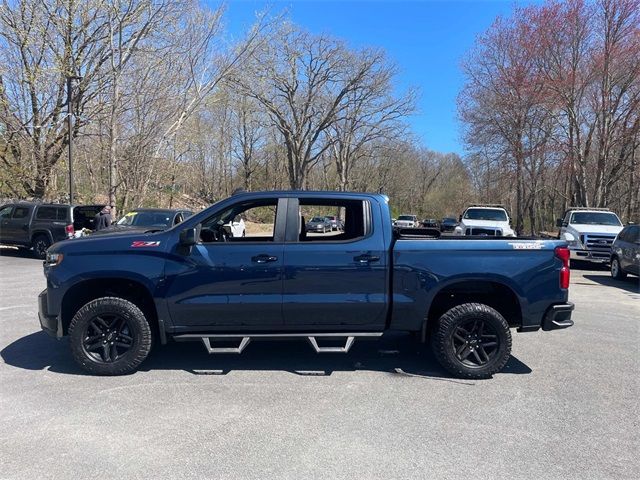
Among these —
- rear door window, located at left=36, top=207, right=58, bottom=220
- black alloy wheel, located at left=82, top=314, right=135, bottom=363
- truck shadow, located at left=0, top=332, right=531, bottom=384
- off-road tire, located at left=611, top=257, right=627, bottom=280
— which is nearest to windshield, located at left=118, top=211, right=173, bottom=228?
rear door window, located at left=36, top=207, right=58, bottom=220

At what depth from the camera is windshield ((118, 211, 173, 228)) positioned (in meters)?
13.7

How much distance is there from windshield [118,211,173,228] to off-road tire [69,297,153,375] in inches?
354

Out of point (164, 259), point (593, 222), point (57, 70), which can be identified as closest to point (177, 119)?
point (57, 70)

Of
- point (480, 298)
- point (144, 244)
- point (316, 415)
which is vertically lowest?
point (316, 415)

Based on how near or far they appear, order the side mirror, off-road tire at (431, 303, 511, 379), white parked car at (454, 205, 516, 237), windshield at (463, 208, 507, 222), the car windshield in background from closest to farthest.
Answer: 1. the side mirror
2. off-road tire at (431, 303, 511, 379)
3. the car windshield in background
4. white parked car at (454, 205, 516, 237)
5. windshield at (463, 208, 507, 222)

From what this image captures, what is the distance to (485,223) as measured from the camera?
1859cm

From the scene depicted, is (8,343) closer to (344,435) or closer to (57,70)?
(344,435)

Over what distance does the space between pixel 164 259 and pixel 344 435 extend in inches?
97.8

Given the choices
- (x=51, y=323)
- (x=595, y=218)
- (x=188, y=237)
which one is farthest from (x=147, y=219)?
(x=595, y=218)

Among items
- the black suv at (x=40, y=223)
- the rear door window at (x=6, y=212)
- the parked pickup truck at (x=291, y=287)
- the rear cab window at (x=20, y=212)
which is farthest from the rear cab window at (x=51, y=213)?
the parked pickup truck at (x=291, y=287)

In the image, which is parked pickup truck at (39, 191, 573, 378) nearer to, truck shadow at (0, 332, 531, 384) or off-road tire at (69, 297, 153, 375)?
off-road tire at (69, 297, 153, 375)

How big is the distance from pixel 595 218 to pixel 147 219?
15094mm

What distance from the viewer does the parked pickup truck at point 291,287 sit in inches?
194

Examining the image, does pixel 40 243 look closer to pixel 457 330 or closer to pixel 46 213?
pixel 46 213
